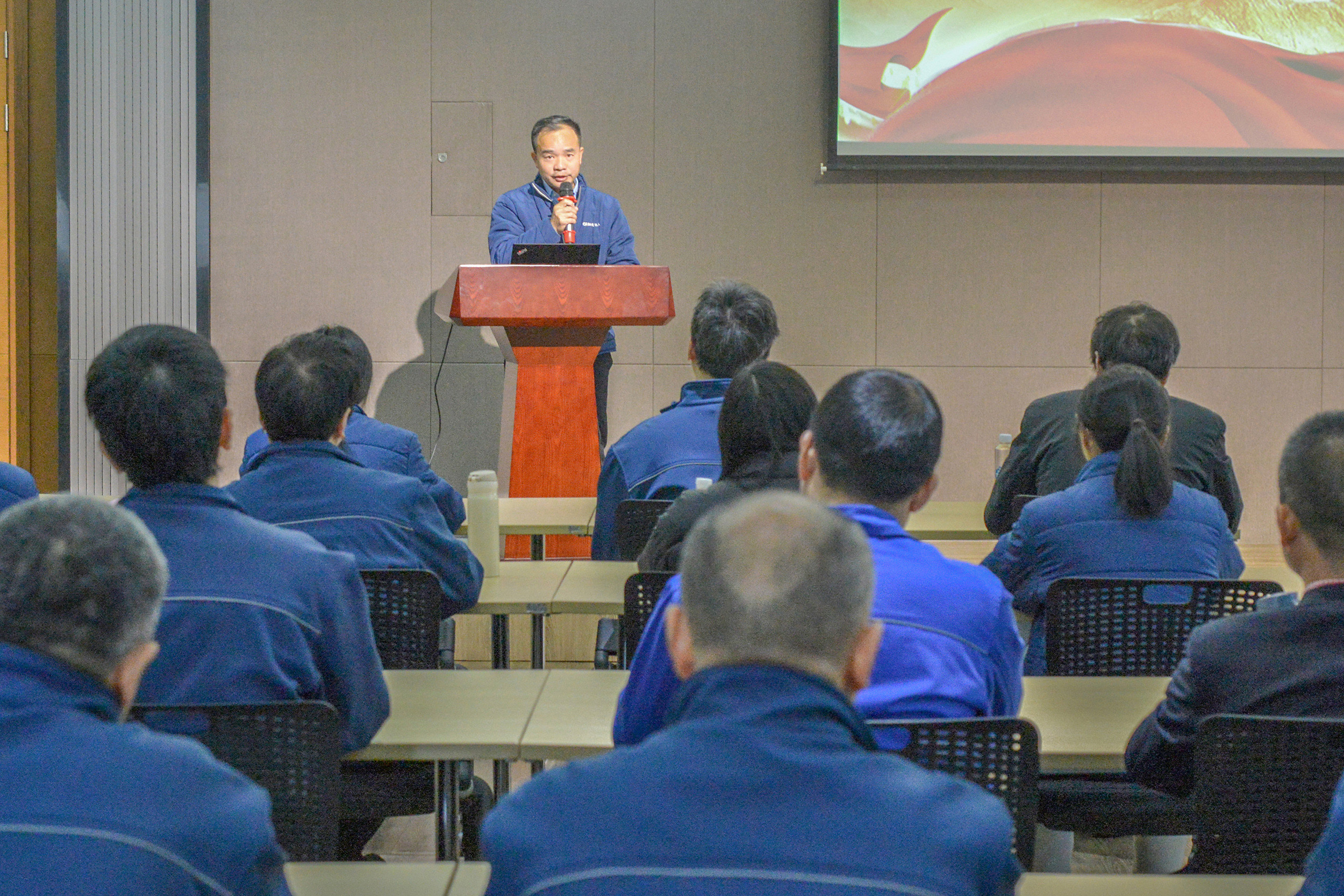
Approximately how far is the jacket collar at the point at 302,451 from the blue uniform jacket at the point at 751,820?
163cm

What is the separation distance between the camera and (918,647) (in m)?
1.55

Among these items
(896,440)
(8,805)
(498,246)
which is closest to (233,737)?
(8,805)

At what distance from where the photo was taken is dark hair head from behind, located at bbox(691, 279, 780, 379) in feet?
11.4

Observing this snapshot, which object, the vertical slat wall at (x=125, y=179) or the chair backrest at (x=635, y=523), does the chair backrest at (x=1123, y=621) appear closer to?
the chair backrest at (x=635, y=523)

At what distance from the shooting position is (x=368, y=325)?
20.8 ft

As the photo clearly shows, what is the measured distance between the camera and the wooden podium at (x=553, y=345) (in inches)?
169

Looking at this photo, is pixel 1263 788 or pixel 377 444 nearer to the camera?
pixel 1263 788

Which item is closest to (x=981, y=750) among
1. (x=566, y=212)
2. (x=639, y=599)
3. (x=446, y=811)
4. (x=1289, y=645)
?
(x=1289, y=645)

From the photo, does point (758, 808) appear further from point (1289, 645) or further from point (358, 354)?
point (358, 354)

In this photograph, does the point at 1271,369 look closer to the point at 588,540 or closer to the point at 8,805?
the point at 588,540

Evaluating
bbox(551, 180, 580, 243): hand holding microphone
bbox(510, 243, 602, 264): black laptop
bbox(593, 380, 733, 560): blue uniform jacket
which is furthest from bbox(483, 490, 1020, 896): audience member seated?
bbox(551, 180, 580, 243): hand holding microphone

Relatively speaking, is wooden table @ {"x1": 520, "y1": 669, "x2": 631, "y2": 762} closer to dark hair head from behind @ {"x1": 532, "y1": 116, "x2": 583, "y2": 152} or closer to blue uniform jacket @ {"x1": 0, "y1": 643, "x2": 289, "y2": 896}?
blue uniform jacket @ {"x1": 0, "y1": 643, "x2": 289, "y2": 896}

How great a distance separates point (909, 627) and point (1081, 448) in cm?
190

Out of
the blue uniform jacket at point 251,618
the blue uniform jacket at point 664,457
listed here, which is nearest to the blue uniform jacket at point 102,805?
the blue uniform jacket at point 251,618
